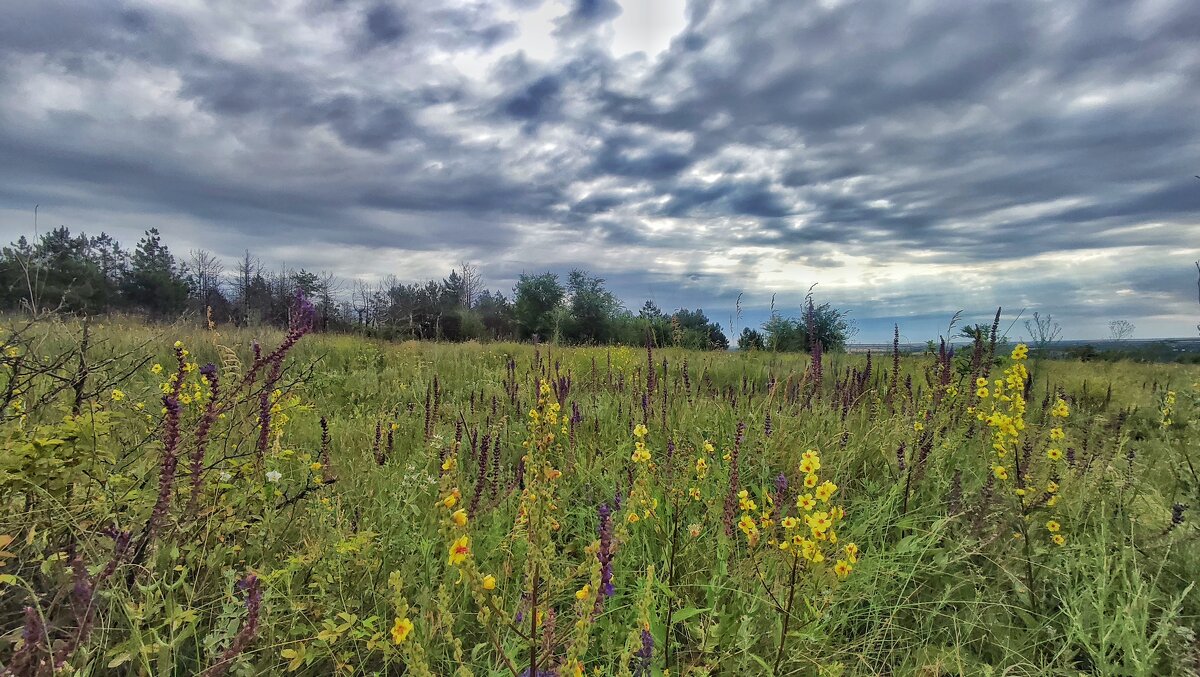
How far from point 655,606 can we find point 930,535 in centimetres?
159

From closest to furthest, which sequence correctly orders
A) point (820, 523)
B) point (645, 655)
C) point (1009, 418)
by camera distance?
point (645, 655), point (820, 523), point (1009, 418)

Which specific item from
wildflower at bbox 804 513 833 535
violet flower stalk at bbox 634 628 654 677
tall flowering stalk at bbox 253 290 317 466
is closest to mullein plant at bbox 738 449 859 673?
wildflower at bbox 804 513 833 535

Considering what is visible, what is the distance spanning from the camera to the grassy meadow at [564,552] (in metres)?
1.62

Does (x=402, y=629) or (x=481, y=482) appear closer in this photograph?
(x=402, y=629)

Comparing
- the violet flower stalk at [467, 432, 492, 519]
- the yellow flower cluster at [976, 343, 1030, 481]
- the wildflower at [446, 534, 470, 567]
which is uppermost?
the yellow flower cluster at [976, 343, 1030, 481]

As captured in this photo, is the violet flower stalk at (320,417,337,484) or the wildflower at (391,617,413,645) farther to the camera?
the violet flower stalk at (320,417,337,484)

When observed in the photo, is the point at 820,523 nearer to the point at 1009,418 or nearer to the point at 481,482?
the point at 1009,418

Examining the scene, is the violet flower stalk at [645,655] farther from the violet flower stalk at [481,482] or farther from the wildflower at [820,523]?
the violet flower stalk at [481,482]

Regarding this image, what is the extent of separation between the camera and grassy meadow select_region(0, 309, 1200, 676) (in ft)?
5.31

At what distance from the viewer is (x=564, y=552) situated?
2.57 meters

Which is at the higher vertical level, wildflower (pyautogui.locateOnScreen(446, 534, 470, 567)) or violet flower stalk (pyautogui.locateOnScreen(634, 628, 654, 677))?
wildflower (pyautogui.locateOnScreen(446, 534, 470, 567))

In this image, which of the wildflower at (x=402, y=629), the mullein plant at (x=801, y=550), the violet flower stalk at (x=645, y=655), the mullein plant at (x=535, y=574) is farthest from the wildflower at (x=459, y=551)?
the mullein plant at (x=801, y=550)

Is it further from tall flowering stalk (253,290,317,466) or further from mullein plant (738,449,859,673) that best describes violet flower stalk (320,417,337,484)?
mullein plant (738,449,859,673)

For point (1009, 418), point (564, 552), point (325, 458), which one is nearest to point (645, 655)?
point (564, 552)
